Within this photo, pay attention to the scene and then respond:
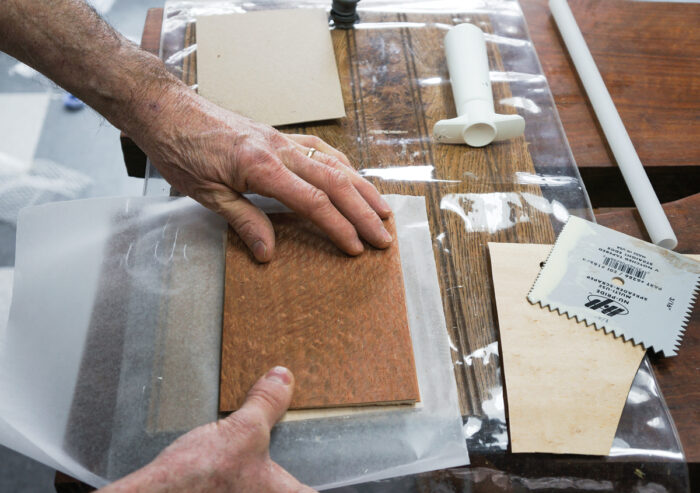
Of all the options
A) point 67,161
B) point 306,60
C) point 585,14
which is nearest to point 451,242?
point 306,60

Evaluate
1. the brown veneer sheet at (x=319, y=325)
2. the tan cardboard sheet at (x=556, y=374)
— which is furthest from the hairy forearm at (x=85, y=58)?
the tan cardboard sheet at (x=556, y=374)

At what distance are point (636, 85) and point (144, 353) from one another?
1.14 metres

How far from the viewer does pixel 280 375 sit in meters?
0.72

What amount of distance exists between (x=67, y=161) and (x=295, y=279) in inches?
52.6

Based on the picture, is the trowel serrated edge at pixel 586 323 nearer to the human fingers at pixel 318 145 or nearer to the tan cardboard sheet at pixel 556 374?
the tan cardboard sheet at pixel 556 374

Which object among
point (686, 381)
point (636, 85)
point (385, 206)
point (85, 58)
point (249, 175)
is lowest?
point (686, 381)

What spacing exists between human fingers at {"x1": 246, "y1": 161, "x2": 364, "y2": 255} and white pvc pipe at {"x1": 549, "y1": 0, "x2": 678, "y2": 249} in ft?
1.76

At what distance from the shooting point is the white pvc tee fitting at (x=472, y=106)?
3.35 feet

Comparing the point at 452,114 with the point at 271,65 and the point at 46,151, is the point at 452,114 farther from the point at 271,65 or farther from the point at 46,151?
the point at 46,151

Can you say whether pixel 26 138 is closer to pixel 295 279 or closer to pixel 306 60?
pixel 306 60

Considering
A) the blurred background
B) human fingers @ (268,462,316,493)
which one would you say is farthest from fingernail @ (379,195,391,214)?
the blurred background

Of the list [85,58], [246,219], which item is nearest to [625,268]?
[246,219]

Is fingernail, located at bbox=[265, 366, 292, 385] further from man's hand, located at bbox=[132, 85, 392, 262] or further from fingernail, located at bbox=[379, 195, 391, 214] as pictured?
fingernail, located at bbox=[379, 195, 391, 214]

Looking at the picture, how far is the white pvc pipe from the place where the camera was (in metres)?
0.94
